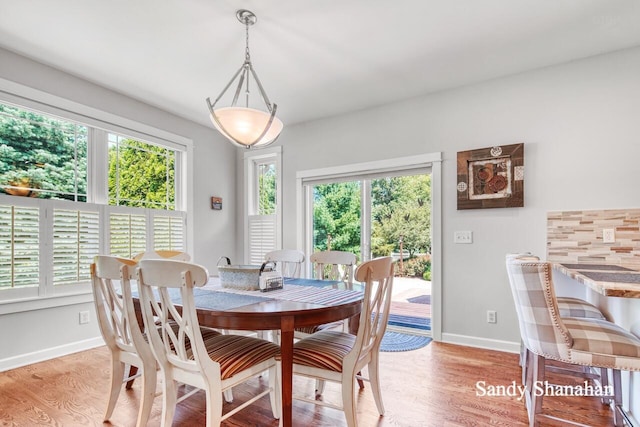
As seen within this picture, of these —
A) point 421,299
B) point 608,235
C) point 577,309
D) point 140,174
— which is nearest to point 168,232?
point 140,174

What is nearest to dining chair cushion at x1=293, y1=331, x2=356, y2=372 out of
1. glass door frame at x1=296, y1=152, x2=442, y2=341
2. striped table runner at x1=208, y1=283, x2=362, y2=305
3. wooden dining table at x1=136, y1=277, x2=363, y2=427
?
wooden dining table at x1=136, y1=277, x2=363, y2=427

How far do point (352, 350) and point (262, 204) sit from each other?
3286 mm

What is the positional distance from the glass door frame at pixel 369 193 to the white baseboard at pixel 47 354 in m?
2.30

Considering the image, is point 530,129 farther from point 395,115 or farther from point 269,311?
point 269,311

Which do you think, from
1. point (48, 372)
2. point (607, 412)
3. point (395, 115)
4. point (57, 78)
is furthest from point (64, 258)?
point (607, 412)

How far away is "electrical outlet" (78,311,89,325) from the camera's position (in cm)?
305

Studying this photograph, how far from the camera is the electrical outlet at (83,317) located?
3053 millimetres

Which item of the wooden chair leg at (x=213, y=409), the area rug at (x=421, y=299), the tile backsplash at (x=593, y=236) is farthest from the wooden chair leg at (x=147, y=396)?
the area rug at (x=421, y=299)

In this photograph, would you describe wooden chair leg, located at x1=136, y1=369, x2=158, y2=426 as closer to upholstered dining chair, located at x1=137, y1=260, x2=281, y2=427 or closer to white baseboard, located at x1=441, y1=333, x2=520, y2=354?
upholstered dining chair, located at x1=137, y1=260, x2=281, y2=427

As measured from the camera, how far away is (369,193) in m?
4.02

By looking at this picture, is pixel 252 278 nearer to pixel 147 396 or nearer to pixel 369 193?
pixel 147 396

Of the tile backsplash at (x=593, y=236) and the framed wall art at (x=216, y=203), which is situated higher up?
the framed wall art at (x=216, y=203)

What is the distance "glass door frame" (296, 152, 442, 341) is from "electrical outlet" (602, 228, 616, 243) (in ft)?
4.07

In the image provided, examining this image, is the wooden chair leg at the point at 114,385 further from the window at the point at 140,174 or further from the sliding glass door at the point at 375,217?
the sliding glass door at the point at 375,217
